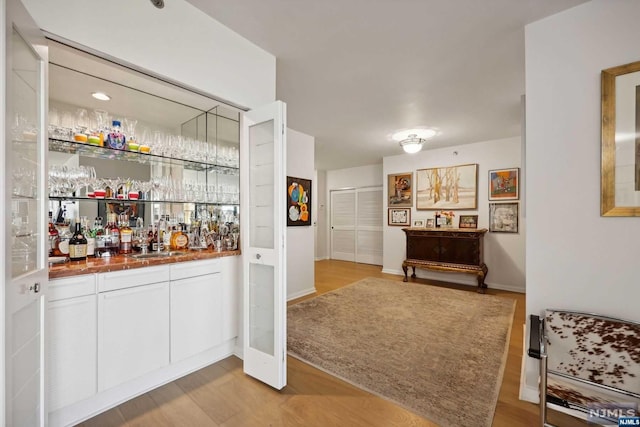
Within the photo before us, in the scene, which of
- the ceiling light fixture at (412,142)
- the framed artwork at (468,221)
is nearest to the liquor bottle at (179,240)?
the ceiling light fixture at (412,142)

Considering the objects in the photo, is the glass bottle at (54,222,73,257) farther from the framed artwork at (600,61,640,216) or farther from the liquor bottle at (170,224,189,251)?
the framed artwork at (600,61,640,216)

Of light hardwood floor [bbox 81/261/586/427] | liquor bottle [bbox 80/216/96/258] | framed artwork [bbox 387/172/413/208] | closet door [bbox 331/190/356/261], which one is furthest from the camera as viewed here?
closet door [bbox 331/190/356/261]

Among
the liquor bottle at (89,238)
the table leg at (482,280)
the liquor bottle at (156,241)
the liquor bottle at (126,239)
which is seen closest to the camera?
the liquor bottle at (89,238)

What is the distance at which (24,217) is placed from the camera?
1.28m

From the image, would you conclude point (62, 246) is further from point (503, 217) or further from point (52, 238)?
point (503, 217)

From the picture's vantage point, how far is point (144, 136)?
238 centimetres

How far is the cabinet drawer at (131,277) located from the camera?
1.73 metres

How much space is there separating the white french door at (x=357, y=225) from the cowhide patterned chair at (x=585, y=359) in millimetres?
5406

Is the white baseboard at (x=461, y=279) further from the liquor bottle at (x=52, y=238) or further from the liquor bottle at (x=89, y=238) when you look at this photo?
the liquor bottle at (x=52, y=238)

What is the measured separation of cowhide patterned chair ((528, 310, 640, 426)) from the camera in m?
1.44

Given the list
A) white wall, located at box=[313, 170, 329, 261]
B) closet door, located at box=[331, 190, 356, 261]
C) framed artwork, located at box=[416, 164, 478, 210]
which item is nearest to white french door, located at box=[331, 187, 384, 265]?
closet door, located at box=[331, 190, 356, 261]

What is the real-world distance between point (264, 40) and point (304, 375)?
2.76 m

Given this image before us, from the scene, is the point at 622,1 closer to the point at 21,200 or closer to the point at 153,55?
the point at 153,55

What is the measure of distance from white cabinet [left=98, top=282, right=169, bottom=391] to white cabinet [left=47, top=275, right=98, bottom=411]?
0.05 metres
